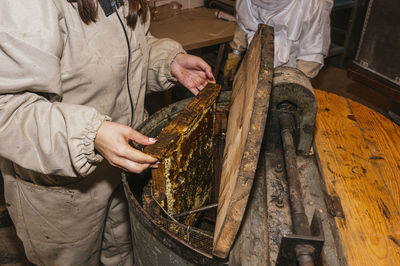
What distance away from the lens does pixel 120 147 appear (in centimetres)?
93

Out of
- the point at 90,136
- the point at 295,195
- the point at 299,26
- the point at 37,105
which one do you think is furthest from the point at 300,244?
the point at 299,26

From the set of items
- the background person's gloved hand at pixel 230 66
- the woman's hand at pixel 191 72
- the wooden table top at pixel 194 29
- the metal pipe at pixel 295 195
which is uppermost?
the woman's hand at pixel 191 72

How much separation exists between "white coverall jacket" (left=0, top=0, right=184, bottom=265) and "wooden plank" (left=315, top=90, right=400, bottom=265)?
793mm

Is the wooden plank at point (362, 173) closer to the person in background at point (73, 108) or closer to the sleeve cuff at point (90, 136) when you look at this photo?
the person in background at point (73, 108)

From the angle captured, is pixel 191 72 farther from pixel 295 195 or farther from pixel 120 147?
pixel 295 195

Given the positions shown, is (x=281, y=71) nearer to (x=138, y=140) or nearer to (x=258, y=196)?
(x=258, y=196)

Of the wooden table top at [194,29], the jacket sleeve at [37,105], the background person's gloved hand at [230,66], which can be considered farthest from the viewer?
the wooden table top at [194,29]

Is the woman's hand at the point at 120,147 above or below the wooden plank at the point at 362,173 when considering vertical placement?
above

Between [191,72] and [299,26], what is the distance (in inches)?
45.7

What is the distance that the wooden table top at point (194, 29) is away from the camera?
295 centimetres

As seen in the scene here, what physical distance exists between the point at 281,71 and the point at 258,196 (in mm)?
477

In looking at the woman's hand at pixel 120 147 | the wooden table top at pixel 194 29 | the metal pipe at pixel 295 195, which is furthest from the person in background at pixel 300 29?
the woman's hand at pixel 120 147

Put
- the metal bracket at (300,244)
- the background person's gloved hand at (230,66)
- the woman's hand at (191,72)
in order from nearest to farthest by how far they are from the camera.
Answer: the metal bracket at (300,244)
the woman's hand at (191,72)
the background person's gloved hand at (230,66)

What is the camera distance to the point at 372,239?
40.6 inches
